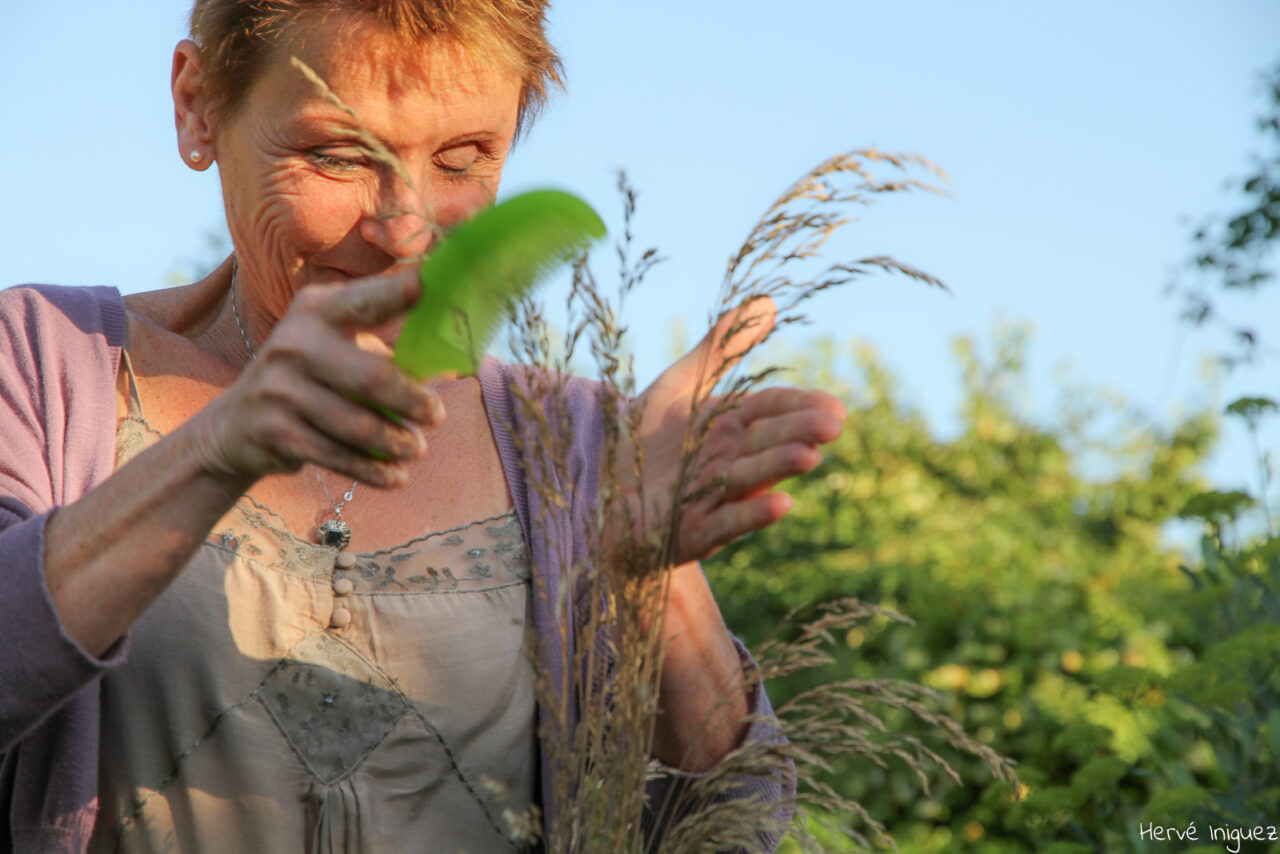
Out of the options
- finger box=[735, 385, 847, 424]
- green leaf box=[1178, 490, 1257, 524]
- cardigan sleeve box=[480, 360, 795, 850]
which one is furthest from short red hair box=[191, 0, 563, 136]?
green leaf box=[1178, 490, 1257, 524]

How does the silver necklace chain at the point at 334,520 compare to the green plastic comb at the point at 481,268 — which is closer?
the green plastic comb at the point at 481,268

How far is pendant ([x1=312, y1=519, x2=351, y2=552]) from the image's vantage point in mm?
2131

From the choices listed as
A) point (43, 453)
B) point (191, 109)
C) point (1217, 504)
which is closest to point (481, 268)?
point (43, 453)

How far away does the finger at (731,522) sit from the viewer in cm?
163

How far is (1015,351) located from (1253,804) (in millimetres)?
7610

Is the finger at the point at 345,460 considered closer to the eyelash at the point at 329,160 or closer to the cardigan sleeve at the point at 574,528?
the cardigan sleeve at the point at 574,528

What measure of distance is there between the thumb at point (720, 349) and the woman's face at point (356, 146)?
0.49 m

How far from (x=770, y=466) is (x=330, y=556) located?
3.07 ft

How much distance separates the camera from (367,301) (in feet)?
4.41

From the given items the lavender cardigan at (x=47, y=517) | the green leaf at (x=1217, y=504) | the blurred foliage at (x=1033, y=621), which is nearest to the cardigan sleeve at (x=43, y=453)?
the lavender cardigan at (x=47, y=517)

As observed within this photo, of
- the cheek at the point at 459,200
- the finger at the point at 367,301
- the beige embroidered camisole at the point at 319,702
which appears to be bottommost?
the beige embroidered camisole at the point at 319,702

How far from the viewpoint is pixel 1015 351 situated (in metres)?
10.3

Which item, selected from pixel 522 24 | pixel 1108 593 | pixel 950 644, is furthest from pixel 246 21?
pixel 1108 593

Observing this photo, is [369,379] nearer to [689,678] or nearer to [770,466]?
[770,466]
